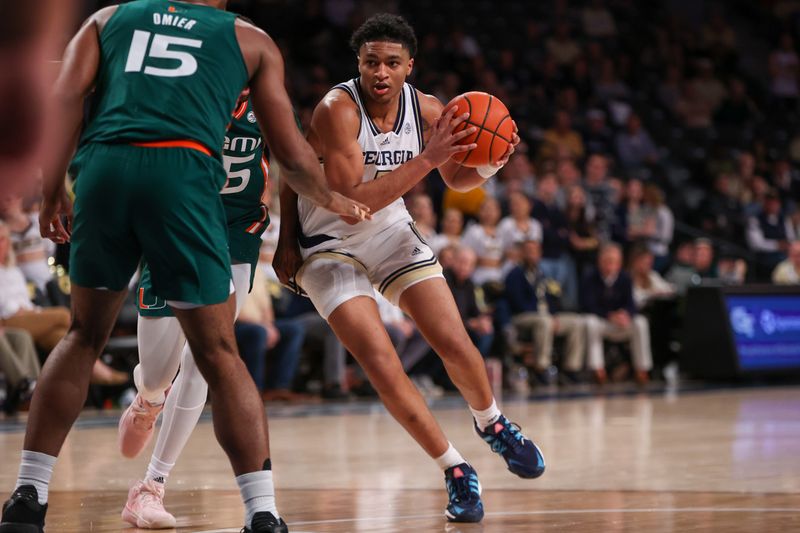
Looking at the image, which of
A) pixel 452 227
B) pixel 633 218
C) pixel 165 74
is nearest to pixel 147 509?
pixel 165 74

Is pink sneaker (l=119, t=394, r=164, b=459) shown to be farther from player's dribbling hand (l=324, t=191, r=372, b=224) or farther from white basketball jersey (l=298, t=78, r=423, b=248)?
player's dribbling hand (l=324, t=191, r=372, b=224)

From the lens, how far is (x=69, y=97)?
3.54 m

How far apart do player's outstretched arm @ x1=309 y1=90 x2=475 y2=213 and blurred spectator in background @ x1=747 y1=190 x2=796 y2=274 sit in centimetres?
1183

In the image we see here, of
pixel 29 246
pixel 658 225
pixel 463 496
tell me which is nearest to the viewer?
pixel 463 496

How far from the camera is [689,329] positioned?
13086 millimetres

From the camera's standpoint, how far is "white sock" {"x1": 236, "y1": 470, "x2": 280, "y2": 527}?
3.60m

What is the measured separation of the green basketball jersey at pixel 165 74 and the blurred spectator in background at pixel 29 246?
6.05 m

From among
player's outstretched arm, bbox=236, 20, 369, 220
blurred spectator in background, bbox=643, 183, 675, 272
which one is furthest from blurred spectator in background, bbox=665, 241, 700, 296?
player's outstretched arm, bbox=236, 20, 369, 220

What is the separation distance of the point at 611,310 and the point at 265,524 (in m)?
9.95

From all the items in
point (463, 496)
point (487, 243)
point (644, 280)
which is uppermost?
point (487, 243)

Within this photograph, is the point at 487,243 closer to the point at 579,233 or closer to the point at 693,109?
the point at 579,233

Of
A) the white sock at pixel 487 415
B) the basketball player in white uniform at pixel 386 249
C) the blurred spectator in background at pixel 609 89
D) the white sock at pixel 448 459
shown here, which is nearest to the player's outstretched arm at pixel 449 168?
the basketball player in white uniform at pixel 386 249

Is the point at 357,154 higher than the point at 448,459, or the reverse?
the point at 357,154

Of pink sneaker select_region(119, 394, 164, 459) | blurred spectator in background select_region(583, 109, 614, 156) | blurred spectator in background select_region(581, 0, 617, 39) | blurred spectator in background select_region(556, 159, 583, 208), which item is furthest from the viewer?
blurred spectator in background select_region(581, 0, 617, 39)
